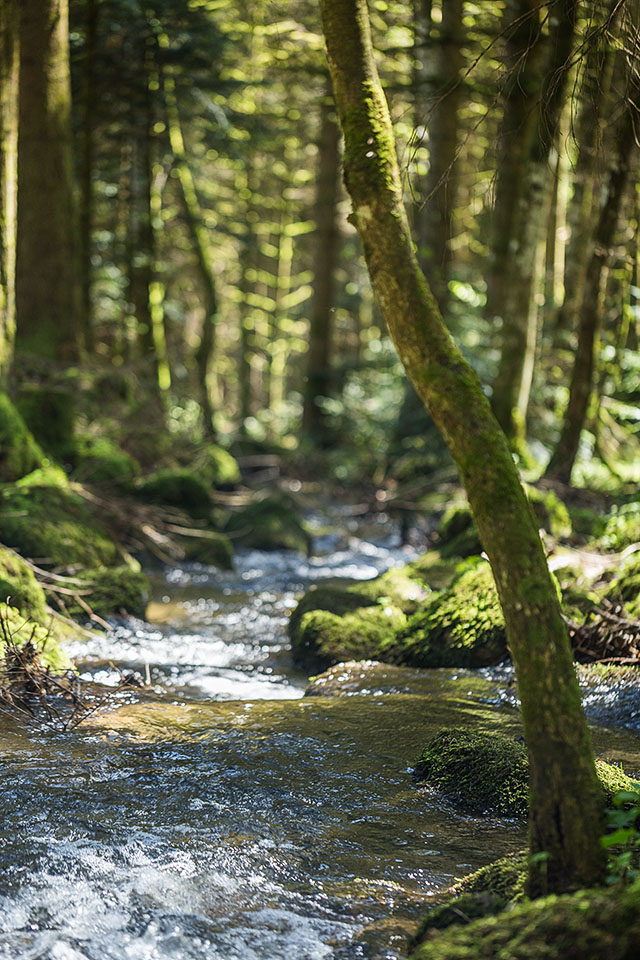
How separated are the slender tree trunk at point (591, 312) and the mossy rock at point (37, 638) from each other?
767 cm

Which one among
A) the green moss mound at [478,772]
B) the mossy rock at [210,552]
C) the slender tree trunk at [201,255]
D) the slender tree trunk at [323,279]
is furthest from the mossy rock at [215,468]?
the green moss mound at [478,772]

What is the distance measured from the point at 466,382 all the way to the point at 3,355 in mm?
7067

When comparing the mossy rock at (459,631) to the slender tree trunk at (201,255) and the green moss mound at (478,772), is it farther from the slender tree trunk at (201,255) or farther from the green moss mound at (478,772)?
the slender tree trunk at (201,255)

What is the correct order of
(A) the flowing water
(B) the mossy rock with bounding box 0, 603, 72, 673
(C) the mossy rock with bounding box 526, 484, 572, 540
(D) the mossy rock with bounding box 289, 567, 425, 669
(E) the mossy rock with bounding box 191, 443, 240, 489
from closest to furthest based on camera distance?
(A) the flowing water < (B) the mossy rock with bounding box 0, 603, 72, 673 < (D) the mossy rock with bounding box 289, 567, 425, 669 < (C) the mossy rock with bounding box 526, 484, 572, 540 < (E) the mossy rock with bounding box 191, 443, 240, 489

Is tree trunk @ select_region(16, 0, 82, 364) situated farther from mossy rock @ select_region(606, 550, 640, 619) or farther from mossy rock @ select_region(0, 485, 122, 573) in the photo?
mossy rock @ select_region(606, 550, 640, 619)

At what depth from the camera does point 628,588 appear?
6.98 metres

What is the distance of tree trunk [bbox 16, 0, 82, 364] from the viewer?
11312 mm

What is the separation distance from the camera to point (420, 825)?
4.16 metres

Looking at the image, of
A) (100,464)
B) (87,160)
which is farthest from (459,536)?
(87,160)

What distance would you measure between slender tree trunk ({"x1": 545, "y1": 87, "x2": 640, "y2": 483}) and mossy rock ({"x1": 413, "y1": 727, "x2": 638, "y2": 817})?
7.28 m

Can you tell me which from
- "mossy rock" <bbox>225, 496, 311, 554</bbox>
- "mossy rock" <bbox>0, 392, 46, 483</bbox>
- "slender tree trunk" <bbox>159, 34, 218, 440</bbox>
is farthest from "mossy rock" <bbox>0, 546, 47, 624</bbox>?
"slender tree trunk" <bbox>159, 34, 218, 440</bbox>

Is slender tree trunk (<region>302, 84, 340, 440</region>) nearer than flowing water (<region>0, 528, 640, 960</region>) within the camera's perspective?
No

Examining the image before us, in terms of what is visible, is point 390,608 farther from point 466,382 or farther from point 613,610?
point 466,382

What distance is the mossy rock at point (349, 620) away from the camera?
6.92 meters
